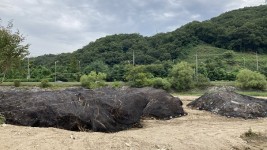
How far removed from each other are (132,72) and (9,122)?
23.3m

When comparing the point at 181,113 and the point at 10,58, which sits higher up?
the point at 10,58

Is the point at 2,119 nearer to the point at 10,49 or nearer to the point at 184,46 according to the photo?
the point at 10,49

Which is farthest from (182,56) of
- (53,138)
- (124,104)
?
(53,138)

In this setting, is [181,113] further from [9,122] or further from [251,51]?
[251,51]

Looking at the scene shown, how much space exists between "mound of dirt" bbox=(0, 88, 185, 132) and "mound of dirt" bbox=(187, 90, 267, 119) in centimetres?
422

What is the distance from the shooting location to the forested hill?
58281 millimetres

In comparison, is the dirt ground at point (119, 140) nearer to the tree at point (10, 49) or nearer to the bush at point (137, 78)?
the tree at point (10, 49)

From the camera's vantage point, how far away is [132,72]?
3372 cm

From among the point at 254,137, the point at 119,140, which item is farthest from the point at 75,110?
the point at 254,137

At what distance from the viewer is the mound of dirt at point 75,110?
10.7 metres

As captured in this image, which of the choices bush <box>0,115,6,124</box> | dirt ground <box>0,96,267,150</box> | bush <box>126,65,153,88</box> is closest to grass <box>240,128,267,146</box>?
dirt ground <box>0,96,267,150</box>

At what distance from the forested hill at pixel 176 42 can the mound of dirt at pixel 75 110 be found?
4293 cm

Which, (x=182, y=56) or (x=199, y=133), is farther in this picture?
(x=182, y=56)

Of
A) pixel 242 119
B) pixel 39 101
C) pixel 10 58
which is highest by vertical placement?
pixel 10 58
